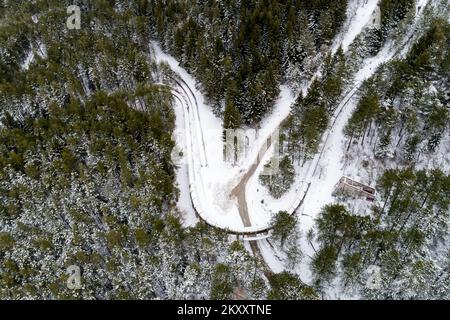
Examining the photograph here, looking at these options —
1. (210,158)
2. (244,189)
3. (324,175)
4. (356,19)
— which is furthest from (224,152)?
(356,19)

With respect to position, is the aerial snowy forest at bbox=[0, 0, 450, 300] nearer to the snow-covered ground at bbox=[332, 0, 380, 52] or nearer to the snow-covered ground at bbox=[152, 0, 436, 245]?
the snow-covered ground at bbox=[152, 0, 436, 245]

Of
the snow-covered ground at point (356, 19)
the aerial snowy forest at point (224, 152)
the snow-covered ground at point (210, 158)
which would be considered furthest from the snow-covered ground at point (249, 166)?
the snow-covered ground at point (356, 19)

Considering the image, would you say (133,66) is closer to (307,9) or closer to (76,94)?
(76,94)

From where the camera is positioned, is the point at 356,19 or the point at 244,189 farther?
the point at 356,19

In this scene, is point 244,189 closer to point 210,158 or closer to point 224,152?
point 224,152
